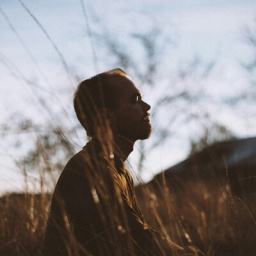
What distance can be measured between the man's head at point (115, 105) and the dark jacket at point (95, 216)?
1.13 ft

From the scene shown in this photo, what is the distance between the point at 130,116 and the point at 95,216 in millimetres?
629

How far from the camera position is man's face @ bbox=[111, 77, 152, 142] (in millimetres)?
2051

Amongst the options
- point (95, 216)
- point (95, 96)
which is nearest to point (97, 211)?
point (95, 216)

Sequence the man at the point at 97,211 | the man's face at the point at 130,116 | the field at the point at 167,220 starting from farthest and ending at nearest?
the man's face at the point at 130,116 → the field at the point at 167,220 → the man at the point at 97,211

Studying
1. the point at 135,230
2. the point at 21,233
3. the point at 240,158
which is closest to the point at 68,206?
the point at 135,230

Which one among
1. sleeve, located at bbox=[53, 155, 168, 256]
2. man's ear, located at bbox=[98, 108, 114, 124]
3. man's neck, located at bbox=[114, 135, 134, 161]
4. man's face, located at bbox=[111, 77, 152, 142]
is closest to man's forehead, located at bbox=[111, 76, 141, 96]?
man's face, located at bbox=[111, 77, 152, 142]

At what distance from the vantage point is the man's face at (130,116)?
205cm

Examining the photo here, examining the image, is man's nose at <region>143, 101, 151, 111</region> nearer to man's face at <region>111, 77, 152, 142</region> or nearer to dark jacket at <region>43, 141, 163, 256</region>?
man's face at <region>111, 77, 152, 142</region>

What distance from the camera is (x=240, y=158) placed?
1274 centimetres

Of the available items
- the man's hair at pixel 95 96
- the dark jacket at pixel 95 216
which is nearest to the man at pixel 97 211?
the dark jacket at pixel 95 216

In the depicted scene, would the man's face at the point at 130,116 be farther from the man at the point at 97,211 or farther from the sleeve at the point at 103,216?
the sleeve at the point at 103,216

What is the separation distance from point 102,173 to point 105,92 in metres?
0.58

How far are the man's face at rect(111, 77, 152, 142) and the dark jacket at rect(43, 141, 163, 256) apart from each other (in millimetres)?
341

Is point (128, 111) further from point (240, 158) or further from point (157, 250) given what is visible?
point (240, 158)
